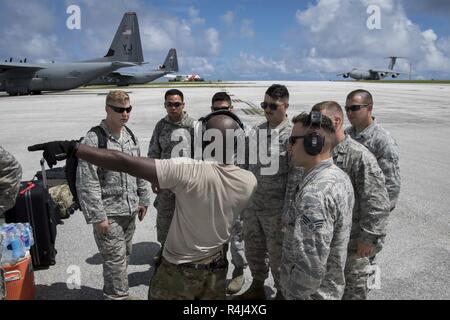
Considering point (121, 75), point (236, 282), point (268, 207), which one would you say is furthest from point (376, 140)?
point (121, 75)

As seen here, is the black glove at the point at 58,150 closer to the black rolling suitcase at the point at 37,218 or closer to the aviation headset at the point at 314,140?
the aviation headset at the point at 314,140

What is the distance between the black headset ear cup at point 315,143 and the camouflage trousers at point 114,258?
219 cm

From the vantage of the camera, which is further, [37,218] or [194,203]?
[37,218]

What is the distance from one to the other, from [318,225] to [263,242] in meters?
1.86

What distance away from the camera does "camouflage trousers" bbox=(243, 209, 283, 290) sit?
358cm

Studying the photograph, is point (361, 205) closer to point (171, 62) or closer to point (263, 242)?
point (263, 242)

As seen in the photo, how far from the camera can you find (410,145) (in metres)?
12.3

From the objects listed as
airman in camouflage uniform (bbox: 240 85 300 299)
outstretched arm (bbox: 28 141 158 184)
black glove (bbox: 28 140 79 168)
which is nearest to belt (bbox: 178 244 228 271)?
outstretched arm (bbox: 28 141 158 184)

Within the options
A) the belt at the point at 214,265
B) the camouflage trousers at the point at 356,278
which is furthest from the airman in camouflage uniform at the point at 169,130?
the camouflage trousers at the point at 356,278

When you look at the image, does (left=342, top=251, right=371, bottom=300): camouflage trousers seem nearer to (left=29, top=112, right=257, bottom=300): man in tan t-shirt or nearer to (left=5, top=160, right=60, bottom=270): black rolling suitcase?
(left=29, top=112, right=257, bottom=300): man in tan t-shirt

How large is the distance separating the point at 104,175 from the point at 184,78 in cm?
12758

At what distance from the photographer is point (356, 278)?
2971 mm
